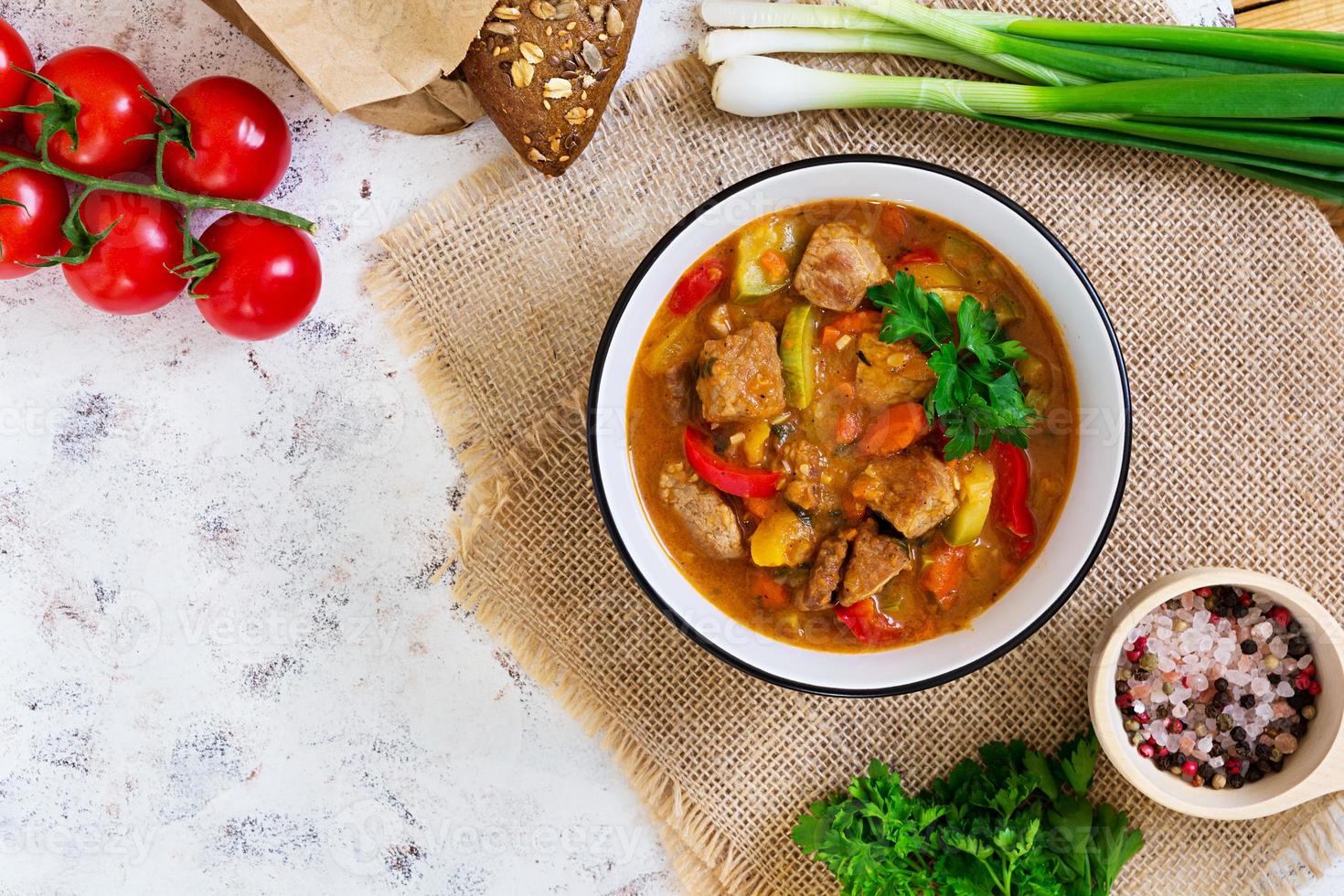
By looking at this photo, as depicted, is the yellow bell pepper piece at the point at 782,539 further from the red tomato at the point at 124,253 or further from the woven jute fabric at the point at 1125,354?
the red tomato at the point at 124,253

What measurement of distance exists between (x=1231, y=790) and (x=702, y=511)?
5.98ft

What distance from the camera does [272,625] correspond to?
332 centimetres

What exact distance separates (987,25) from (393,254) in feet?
6.63

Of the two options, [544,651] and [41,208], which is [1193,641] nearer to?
[544,651]

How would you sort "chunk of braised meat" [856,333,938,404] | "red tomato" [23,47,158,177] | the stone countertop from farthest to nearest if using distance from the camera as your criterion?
the stone countertop
"red tomato" [23,47,158,177]
"chunk of braised meat" [856,333,938,404]

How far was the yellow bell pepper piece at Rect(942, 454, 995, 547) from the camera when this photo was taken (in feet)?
9.05

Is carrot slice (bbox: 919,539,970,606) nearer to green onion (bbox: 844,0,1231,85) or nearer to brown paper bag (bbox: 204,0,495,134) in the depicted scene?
green onion (bbox: 844,0,1231,85)

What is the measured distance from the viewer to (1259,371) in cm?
319

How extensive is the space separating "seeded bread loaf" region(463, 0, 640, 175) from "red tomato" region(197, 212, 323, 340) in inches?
30.4

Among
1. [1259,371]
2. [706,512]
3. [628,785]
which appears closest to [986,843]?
[628,785]

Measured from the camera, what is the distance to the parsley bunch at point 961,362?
8.45 ft

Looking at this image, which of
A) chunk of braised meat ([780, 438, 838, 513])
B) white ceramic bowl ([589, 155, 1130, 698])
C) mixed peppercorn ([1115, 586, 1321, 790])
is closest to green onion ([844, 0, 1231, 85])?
white ceramic bowl ([589, 155, 1130, 698])

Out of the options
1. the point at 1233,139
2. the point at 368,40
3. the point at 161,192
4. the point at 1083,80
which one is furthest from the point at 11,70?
the point at 1233,139

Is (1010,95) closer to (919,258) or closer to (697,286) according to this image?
(919,258)
